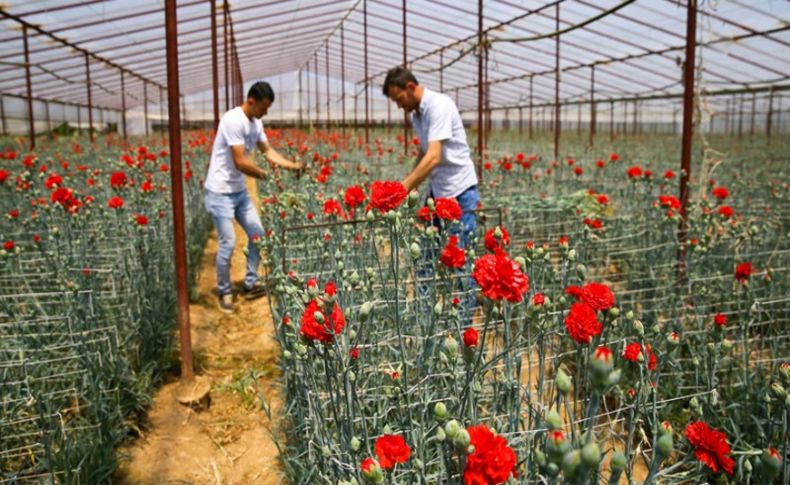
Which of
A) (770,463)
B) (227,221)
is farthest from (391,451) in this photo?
(227,221)

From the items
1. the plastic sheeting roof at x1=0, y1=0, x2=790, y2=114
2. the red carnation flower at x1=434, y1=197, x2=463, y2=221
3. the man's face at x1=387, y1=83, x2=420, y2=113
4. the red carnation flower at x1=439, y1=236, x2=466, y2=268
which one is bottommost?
the red carnation flower at x1=439, y1=236, x2=466, y2=268

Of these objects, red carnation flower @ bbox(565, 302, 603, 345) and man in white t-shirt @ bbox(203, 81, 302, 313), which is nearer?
red carnation flower @ bbox(565, 302, 603, 345)

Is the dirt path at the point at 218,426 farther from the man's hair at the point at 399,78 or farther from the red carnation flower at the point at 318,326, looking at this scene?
the man's hair at the point at 399,78

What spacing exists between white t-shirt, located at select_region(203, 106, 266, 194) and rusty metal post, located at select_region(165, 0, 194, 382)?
1139 millimetres

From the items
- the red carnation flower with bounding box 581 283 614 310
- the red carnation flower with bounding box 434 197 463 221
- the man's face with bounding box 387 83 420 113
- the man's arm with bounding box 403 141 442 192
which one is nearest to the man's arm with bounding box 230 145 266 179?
the man's face with bounding box 387 83 420 113

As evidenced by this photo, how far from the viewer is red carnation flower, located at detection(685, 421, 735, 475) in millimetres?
937

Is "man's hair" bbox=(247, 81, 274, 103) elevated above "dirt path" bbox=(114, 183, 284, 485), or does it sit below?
above

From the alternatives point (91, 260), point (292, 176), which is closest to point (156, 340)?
point (91, 260)

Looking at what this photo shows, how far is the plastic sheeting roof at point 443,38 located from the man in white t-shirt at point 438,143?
3067mm

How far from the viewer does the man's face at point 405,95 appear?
302 cm

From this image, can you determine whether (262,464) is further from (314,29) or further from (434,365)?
(314,29)

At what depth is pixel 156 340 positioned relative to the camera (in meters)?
2.91

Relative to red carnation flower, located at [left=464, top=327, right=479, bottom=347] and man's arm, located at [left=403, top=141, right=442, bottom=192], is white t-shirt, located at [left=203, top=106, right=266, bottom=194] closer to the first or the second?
man's arm, located at [left=403, top=141, right=442, bottom=192]

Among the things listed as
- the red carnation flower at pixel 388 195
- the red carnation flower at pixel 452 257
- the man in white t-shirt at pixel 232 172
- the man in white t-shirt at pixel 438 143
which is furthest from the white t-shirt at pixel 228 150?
the red carnation flower at pixel 452 257
